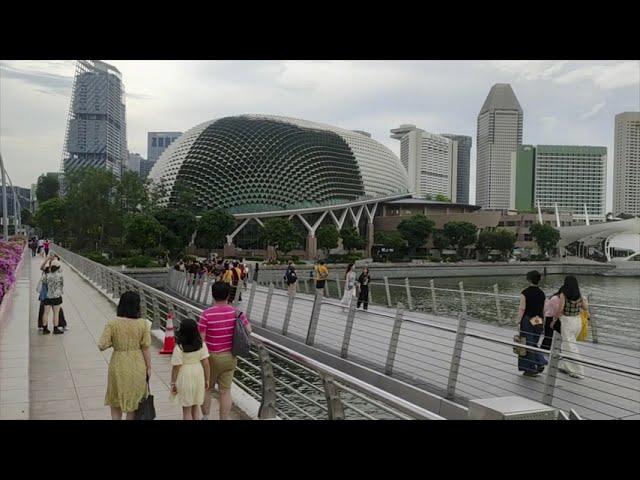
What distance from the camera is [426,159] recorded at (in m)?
182

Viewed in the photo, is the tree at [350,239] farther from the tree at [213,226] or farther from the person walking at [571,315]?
the person walking at [571,315]

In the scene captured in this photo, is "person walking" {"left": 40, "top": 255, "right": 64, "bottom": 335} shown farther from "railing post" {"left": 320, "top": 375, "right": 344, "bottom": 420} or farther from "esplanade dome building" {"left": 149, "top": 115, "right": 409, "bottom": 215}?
"esplanade dome building" {"left": 149, "top": 115, "right": 409, "bottom": 215}

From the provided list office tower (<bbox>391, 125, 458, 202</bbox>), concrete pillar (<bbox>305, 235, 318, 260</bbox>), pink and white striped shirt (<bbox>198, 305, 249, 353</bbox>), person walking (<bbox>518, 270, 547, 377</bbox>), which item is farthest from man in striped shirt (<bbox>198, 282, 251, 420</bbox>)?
office tower (<bbox>391, 125, 458, 202</bbox>)

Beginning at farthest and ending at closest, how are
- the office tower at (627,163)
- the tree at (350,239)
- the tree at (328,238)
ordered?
the office tower at (627,163)
the tree at (350,239)
the tree at (328,238)

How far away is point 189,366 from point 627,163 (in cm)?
17094

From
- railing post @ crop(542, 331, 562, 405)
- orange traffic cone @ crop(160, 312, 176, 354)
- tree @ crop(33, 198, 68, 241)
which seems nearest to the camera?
railing post @ crop(542, 331, 562, 405)

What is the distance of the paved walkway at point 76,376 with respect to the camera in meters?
6.17

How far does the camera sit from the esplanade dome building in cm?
7575

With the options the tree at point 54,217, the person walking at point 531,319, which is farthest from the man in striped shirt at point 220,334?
the tree at point 54,217

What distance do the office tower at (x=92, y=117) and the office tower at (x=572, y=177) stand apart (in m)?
108

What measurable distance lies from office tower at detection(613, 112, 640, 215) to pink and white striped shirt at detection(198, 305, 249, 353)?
16567cm

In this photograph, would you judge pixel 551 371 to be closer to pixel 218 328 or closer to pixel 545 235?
pixel 218 328

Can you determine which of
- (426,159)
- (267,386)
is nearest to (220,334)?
(267,386)
